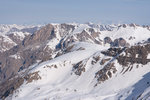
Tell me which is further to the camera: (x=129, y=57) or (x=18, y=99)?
(x=129, y=57)

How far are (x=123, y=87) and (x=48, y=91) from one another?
53.3 meters

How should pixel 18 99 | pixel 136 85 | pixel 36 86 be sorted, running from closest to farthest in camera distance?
pixel 136 85 < pixel 18 99 < pixel 36 86

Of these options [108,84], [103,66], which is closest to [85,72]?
[103,66]

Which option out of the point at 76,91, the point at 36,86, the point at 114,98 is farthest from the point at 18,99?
the point at 114,98

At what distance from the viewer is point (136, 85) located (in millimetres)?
162875

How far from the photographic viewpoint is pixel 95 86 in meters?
179

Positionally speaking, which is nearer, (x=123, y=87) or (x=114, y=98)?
(x=114, y=98)

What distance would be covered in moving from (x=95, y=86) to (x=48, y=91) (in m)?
34.0

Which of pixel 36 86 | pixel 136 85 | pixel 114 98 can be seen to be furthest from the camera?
pixel 36 86

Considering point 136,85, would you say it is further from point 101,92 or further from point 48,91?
point 48,91

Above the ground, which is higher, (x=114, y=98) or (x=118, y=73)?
(x=118, y=73)

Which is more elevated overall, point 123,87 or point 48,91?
point 48,91

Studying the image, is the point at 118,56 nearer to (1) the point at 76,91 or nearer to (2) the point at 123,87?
(2) the point at 123,87

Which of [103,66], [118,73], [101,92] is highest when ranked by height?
[103,66]
